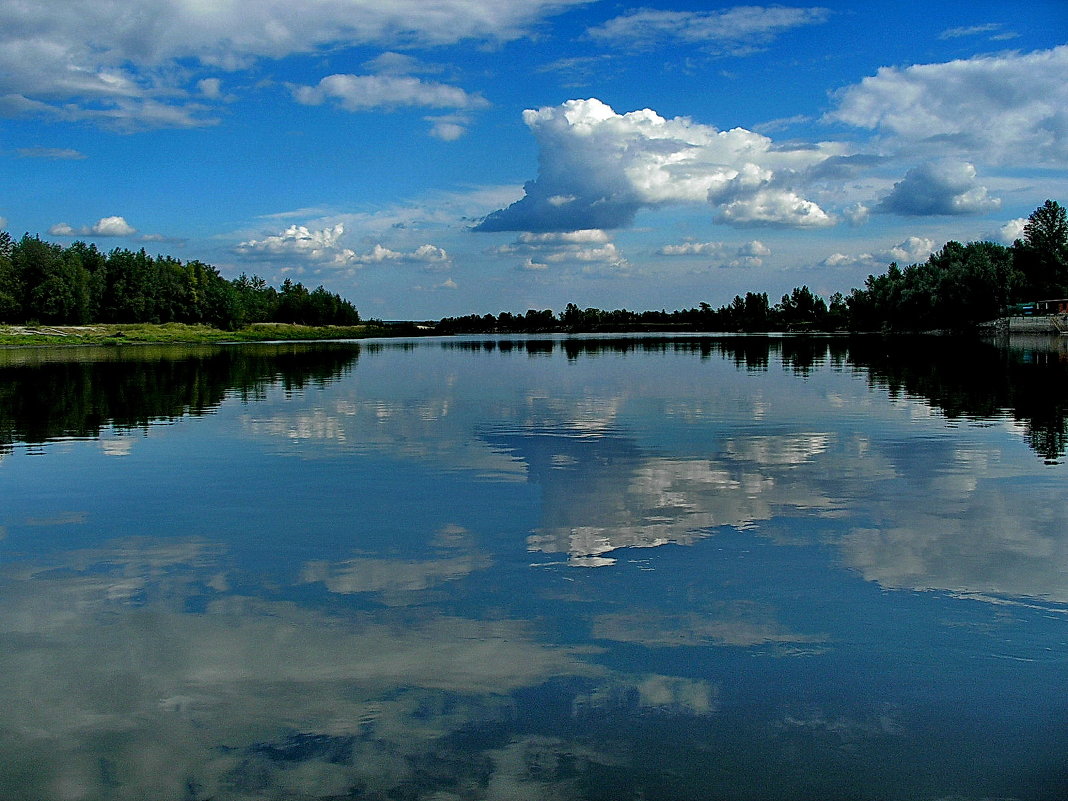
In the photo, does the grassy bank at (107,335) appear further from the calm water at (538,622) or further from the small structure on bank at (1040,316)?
the small structure on bank at (1040,316)

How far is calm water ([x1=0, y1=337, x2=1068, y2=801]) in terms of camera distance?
7.58 m

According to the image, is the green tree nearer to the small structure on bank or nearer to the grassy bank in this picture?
the small structure on bank

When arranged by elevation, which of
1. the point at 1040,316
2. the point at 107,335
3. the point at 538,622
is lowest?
the point at 538,622

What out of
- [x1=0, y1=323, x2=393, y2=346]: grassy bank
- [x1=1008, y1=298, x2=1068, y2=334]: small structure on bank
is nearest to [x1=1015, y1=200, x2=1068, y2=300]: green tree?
[x1=1008, y1=298, x2=1068, y2=334]: small structure on bank

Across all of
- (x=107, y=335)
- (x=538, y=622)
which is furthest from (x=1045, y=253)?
(x=538, y=622)

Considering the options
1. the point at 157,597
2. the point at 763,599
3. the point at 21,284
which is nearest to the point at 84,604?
the point at 157,597

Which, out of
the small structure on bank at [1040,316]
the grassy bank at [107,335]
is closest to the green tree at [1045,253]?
the small structure on bank at [1040,316]

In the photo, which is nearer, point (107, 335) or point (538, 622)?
point (538, 622)

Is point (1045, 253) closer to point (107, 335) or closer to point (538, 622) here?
point (107, 335)

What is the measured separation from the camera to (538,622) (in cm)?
1084

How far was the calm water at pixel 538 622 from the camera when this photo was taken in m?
7.58

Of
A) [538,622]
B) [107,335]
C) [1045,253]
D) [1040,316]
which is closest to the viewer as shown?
[538,622]

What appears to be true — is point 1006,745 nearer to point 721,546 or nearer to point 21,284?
point 721,546

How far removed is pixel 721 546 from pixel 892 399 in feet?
91.9
